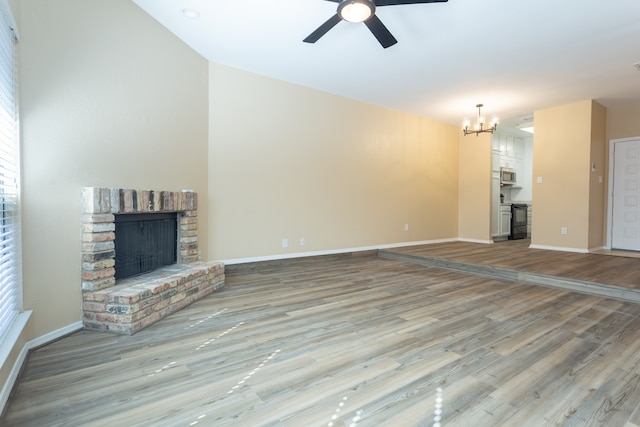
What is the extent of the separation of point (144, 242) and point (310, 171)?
2.60 m

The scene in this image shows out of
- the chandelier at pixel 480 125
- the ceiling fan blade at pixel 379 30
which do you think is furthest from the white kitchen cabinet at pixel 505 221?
the ceiling fan blade at pixel 379 30

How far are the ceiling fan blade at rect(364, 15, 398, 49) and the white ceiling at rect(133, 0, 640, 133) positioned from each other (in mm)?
385

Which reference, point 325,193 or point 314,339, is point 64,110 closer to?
point 314,339

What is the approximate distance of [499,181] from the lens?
7.12m

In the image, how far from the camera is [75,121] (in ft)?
7.82

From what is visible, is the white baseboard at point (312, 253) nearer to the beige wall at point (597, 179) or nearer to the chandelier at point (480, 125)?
the chandelier at point (480, 125)

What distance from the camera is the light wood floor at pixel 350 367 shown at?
4.73 ft

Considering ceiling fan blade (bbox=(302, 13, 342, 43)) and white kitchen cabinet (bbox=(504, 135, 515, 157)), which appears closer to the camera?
ceiling fan blade (bbox=(302, 13, 342, 43))

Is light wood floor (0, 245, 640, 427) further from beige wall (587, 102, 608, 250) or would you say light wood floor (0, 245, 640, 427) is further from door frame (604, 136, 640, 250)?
door frame (604, 136, 640, 250)

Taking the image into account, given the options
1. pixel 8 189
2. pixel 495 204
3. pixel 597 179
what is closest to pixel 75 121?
pixel 8 189

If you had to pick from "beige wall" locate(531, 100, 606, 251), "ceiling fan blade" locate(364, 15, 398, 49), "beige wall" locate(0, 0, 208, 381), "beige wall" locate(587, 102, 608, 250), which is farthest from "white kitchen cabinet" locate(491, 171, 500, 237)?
"beige wall" locate(0, 0, 208, 381)

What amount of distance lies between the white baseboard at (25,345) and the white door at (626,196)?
26.5 feet

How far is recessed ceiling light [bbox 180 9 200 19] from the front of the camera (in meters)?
2.98

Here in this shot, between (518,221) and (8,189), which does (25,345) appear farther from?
(518,221)
